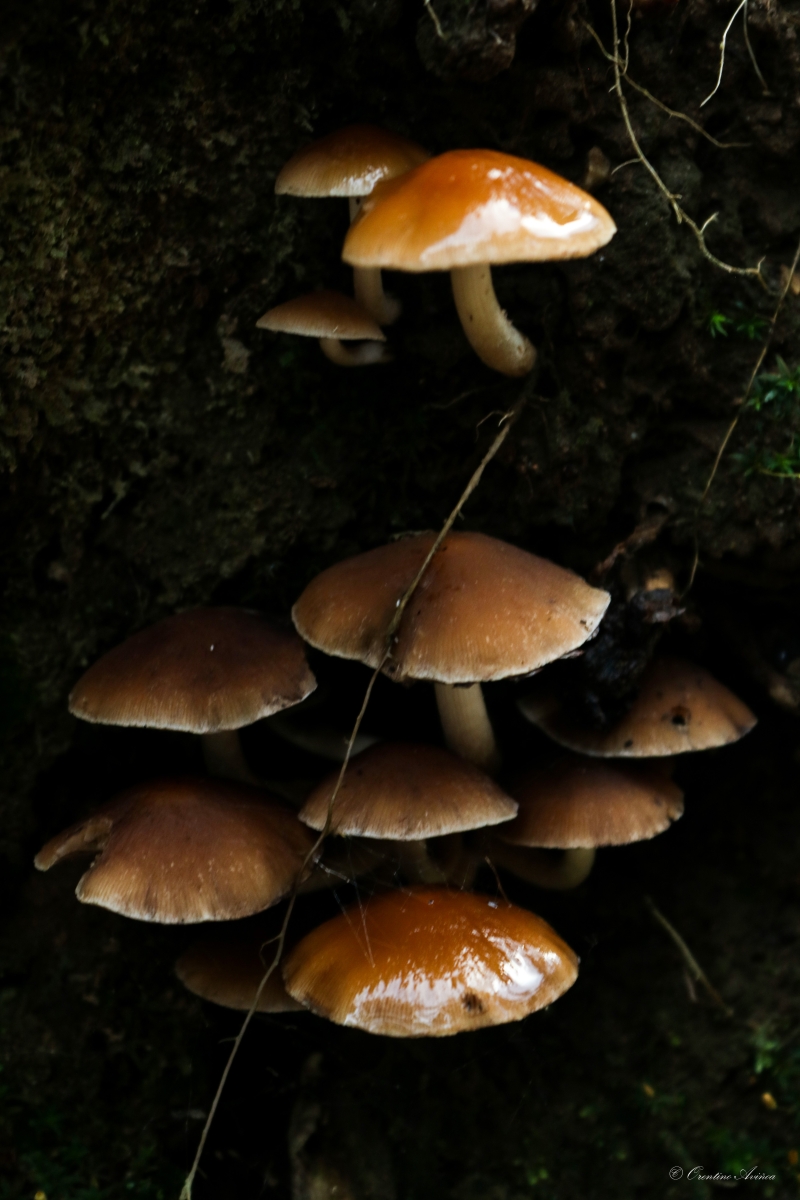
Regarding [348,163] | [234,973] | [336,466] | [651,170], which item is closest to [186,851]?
[234,973]

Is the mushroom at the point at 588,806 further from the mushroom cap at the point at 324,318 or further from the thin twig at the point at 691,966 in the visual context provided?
the mushroom cap at the point at 324,318

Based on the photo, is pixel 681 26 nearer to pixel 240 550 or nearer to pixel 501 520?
pixel 501 520

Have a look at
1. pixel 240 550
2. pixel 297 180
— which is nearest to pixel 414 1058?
pixel 240 550

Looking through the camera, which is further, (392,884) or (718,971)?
(718,971)

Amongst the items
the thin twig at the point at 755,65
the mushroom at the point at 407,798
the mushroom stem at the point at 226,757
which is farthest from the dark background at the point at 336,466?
the mushroom at the point at 407,798

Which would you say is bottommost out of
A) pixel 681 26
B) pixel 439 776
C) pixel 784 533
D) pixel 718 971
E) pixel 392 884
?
pixel 718 971
